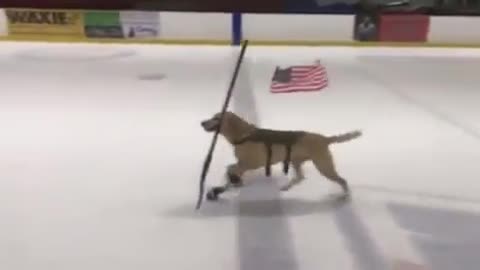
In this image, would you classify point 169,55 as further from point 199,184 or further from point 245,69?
point 199,184

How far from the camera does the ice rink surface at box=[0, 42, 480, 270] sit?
0.81 meters

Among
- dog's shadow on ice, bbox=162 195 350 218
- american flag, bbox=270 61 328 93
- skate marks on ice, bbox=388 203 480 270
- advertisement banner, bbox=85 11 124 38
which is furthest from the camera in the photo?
advertisement banner, bbox=85 11 124 38

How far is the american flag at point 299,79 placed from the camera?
5.93 feet

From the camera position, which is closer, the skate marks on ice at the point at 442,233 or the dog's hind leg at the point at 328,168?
the skate marks on ice at the point at 442,233

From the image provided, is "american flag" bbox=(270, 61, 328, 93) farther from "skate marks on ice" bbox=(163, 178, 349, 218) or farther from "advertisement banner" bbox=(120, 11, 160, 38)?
"skate marks on ice" bbox=(163, 178, 349, 218)

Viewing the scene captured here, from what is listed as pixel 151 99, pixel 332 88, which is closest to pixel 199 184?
pixel 151 99

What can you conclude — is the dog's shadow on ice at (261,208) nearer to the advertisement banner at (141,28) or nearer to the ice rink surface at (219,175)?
the ice rink surface at (219,175)

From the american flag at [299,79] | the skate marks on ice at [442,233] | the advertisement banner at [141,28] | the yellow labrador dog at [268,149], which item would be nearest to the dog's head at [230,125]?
the yellow labrador dog at [268,149]

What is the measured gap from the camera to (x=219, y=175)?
42.1 inches

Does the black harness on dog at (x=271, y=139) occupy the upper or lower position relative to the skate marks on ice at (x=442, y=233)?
upper

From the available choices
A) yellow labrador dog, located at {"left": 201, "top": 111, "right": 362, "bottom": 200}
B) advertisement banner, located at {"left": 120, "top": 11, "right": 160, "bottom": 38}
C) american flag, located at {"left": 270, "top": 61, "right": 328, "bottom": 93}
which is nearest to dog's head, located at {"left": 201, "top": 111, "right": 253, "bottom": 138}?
yellow labrador dog, located at {"left": 201, "top": 111, "right": 362, "bottom": 200}

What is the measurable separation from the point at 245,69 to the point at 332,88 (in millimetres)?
258

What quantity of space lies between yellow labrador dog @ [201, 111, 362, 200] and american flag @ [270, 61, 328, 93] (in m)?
0.77

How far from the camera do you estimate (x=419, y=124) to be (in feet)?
4.85
